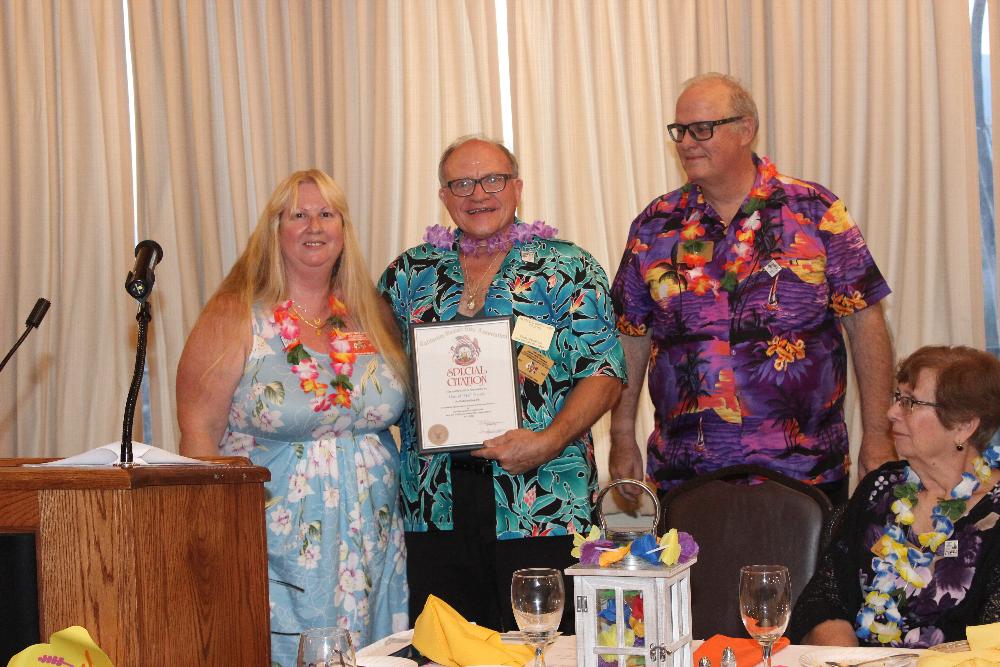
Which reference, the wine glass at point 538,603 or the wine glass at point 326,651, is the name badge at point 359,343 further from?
the wine glass at point 326,651

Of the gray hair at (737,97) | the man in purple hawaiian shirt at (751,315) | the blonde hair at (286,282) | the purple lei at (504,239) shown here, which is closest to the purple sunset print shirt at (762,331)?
the man in purple hawaiian shirt at (751,315)

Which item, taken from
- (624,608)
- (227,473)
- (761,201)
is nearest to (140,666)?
(227,473)

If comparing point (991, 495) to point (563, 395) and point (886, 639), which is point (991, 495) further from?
point (563, 395)

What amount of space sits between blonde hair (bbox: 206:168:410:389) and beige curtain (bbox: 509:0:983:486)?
4.15 feet

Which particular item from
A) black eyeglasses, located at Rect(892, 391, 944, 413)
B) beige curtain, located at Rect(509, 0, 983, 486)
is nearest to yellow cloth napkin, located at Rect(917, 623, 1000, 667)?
black eyeglasses, located at Rect(892, 391, 944, 413)

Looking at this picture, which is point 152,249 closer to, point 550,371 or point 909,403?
point 550,371

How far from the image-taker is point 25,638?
155 cm

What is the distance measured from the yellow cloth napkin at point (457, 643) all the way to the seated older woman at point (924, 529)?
794 mm

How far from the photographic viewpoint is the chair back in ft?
9.19

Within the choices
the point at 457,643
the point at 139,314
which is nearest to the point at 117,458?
the point at 139,314

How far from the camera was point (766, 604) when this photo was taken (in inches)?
73.9

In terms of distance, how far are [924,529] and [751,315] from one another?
38.5 inches

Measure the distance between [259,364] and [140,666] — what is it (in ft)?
5.41

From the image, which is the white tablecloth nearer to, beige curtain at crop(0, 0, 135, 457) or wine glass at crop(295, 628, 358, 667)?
wine glass at crop(295, 628, 358, 667)
